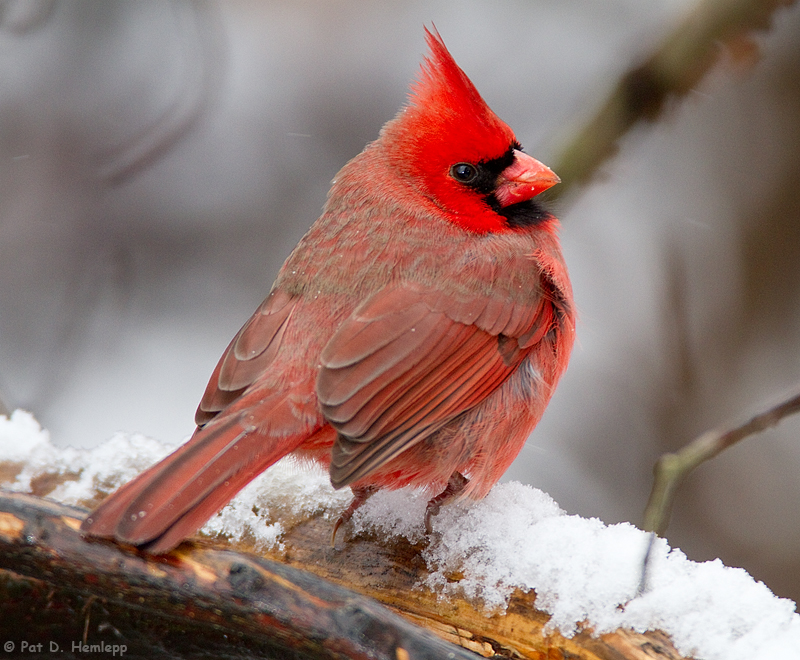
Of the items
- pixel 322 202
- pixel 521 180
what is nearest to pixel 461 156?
pixel 521 180

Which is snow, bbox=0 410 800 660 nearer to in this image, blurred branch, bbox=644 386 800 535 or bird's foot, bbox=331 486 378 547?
bird's foot, bbox=331 486 378 547

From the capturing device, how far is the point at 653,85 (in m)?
3.25

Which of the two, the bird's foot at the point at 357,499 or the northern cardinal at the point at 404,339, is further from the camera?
the bird's foot at the point at 357,499

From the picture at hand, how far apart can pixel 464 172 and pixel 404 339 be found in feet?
2.26

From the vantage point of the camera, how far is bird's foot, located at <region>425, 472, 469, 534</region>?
2.37 m

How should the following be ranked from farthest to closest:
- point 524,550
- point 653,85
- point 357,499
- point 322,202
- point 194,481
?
1. point 322,202
2. point 653,85
3. point 357,499
4. point 524,550
5. point 194,481

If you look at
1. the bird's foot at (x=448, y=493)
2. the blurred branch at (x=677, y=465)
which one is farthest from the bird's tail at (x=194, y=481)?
the blurred branch at (x=677, y=465)

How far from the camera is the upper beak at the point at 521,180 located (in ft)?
8.98

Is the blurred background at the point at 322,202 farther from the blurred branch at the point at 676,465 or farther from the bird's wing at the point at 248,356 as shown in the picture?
the blurred branch at the point at 676,465

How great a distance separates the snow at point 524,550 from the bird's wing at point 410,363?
30 cm

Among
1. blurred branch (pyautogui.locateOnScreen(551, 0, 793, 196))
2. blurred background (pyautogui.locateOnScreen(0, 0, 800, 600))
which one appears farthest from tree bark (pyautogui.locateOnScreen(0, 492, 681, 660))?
blurred background (pyautogui.locateOnScreen(0, 0, 800, 600))

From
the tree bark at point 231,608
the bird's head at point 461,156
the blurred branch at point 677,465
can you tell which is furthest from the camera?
the bird's head at point 461,156

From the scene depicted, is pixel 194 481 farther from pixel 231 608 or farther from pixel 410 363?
pixel 410 363

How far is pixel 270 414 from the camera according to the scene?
212 cm
